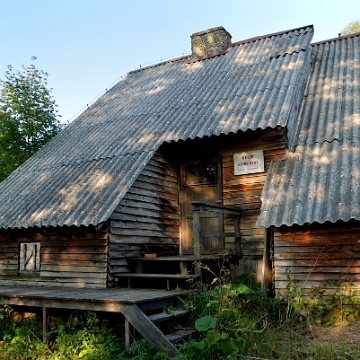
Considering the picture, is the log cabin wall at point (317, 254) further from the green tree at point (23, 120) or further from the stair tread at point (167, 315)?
the green tree at point (23, 120)

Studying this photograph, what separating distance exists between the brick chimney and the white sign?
6.75 m

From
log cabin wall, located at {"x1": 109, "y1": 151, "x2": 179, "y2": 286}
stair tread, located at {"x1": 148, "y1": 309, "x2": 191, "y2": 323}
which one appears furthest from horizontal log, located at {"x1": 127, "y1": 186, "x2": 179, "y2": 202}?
stair tread, located at {"x1": 148, "y1": 309, "x2": 191, "y2": 323}

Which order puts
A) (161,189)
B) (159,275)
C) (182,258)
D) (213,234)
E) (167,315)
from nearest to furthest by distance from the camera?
(167,315) → (159,275) → (182,258) → (213,234) → (161,189)

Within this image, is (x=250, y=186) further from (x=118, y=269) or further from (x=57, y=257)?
(x=57, y=257)

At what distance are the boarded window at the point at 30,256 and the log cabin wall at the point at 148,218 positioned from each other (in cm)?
245

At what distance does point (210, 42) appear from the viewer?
1557 centimetres

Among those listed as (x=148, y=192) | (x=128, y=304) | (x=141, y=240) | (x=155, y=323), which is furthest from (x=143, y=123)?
(x=155, y=323)

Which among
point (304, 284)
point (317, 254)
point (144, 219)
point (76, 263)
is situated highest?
point (144, 219)

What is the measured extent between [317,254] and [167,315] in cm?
314

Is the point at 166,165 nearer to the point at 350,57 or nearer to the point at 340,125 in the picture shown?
the point at 340,125

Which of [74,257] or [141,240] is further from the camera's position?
[141,240]

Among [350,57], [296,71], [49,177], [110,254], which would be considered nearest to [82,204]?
[110,254]

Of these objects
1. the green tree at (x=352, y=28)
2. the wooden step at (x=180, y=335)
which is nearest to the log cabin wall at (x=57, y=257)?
the wooden step at (x=180, y=335)

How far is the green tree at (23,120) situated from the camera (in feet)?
63.3
